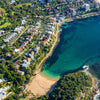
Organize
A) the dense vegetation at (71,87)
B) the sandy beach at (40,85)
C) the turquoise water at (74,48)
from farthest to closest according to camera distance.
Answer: the turquoise water at (74,48) → the sandy beach at (40,85) → the dense vegetation at (71,87)

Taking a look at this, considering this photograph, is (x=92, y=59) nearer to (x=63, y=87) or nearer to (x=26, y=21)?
(x=63, y=87)

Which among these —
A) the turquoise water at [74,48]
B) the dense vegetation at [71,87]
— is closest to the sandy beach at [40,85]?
the turquoise water at [74,48]

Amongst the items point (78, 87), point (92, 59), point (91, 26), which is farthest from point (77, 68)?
point (91, 26)

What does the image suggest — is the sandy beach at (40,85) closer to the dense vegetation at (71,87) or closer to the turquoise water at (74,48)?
the turquoise water at (74,48)

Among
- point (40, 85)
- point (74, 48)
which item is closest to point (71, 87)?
point (40, 85)

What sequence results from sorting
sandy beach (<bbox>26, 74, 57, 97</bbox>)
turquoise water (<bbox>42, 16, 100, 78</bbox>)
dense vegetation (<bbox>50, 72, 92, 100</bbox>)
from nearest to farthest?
dense vegetation (<bbox>50, 72, 92, 100</bbox>)
sandy beach (<bbox>26, 74, 57, 97</bbox>)
turquoise water (<bbox>42, 16, 100, 78</bbox>)

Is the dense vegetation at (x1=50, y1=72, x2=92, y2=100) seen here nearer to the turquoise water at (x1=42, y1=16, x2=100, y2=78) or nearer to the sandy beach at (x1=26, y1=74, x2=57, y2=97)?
the sandy beach at (x1=26, y1=74, x2=57, y2=97)

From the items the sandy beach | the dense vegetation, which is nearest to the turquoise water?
the sandy beach

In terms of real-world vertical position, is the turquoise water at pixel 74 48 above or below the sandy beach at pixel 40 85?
above

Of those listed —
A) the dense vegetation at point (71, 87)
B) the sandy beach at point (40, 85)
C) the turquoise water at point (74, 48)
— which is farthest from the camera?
the turquoise water at point (74, 48)
